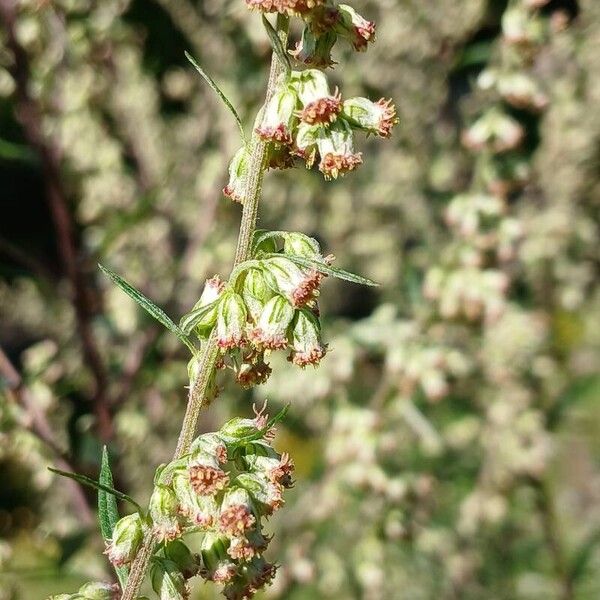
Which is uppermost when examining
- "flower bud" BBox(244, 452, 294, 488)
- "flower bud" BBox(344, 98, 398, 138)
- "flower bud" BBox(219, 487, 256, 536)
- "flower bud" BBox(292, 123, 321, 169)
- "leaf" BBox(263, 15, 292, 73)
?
"flower bud" BBox(344, 98, 398, 138)

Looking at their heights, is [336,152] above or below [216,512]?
above

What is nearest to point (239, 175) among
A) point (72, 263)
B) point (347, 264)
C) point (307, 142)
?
point (307, 142)

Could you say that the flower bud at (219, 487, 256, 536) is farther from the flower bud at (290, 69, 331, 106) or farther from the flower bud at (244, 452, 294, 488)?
the flower bud at (290, 69, 331, 106)

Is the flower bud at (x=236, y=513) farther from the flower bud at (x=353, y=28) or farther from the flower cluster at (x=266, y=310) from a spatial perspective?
the flower bud at (x=353, y=28)

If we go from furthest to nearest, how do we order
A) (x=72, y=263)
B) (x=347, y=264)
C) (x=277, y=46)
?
(x=347, y=264) < (x=72, y=263) < (x=277, y=46)

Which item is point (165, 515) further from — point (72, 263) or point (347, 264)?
point (347, 264)

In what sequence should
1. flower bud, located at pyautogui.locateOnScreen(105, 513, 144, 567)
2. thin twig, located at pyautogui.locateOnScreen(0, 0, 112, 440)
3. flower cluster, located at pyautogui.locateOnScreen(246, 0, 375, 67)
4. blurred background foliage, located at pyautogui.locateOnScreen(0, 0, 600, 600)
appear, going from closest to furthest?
1. flower cluster, located at pyautogui.locateOnScreen(246, 0, 375, 67)
2. flower bud, located at pyautogui.locateOnScreen(105, 513, 144, 567)
3. thin twig, located at pyautogui.locateOnScreen(0, 0, 112, 440)
4. blurred background foliage, located at pyautogui.locateOnScreen(0, 0, 600, 600)

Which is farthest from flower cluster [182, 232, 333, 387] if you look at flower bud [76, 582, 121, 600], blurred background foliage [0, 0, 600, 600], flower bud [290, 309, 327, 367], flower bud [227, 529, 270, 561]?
blurred background foliage [0, 0, 600, 600]

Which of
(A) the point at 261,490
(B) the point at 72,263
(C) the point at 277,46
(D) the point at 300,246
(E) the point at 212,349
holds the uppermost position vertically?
(B) the point at 72,263

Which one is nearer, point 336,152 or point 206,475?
point 206,475
